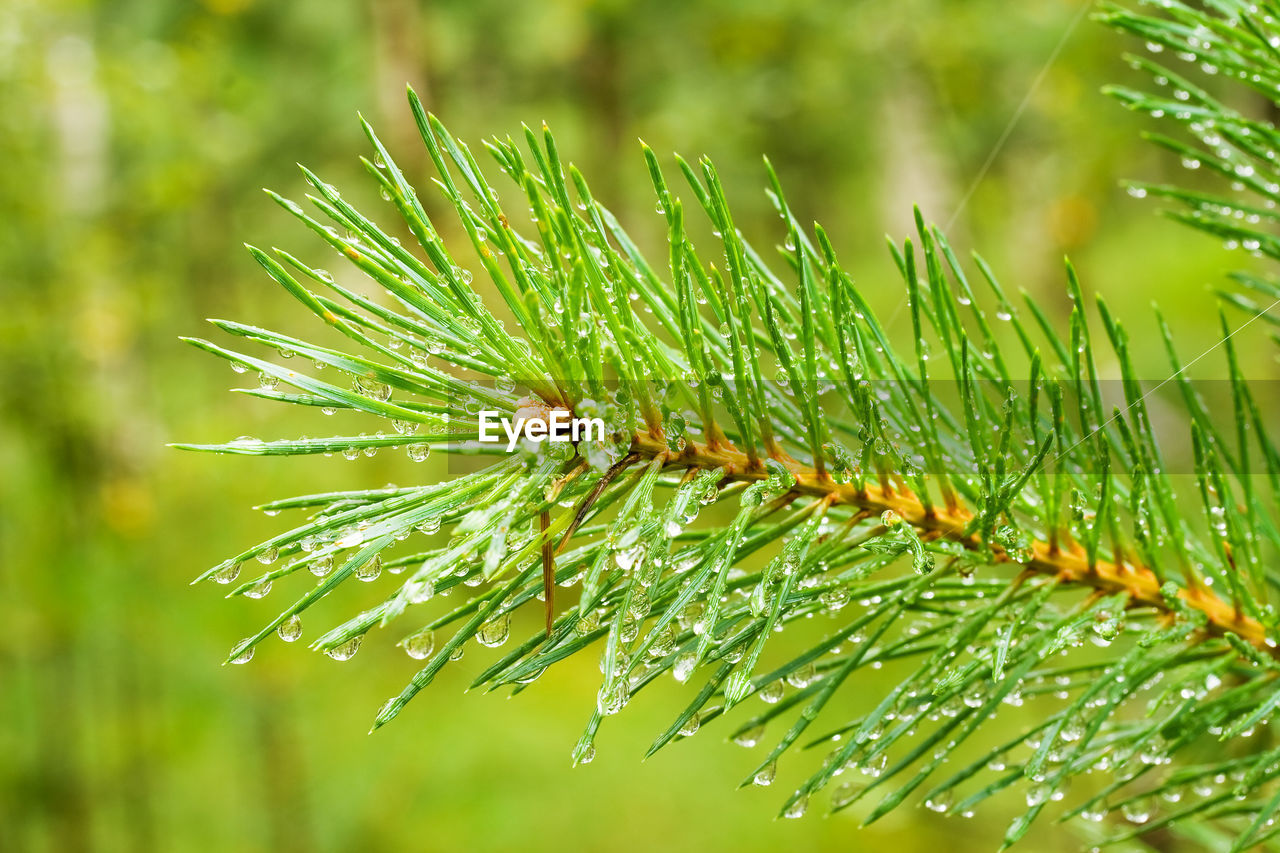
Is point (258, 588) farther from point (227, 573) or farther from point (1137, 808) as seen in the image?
point (1137, 808)

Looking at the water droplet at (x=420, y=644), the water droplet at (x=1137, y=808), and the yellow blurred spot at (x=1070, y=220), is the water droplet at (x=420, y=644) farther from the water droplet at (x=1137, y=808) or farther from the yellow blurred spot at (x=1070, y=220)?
the yellow blurred spot at (x=1070, y=220)

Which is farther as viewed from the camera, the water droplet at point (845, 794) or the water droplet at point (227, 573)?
the water droplet at point (845, 794)

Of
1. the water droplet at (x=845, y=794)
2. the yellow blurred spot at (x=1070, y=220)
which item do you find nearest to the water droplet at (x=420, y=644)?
the water droplet at (x=845, y=794)

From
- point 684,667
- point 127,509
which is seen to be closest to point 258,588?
point 684,667

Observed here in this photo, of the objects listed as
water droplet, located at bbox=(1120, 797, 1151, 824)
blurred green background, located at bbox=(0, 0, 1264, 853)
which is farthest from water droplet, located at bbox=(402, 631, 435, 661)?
blurred green background, located at bbox=(0, 0, 1264, 853)

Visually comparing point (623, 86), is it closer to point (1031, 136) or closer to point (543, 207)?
point (1031, 136)

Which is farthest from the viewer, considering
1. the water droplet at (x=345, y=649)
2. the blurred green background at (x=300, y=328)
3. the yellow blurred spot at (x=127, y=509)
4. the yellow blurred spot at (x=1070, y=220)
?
the yellow blurred spot at (x=1070, y=220)

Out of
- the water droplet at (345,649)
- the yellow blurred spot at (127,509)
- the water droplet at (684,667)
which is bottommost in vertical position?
the yellow blurred spot at (127,509)
